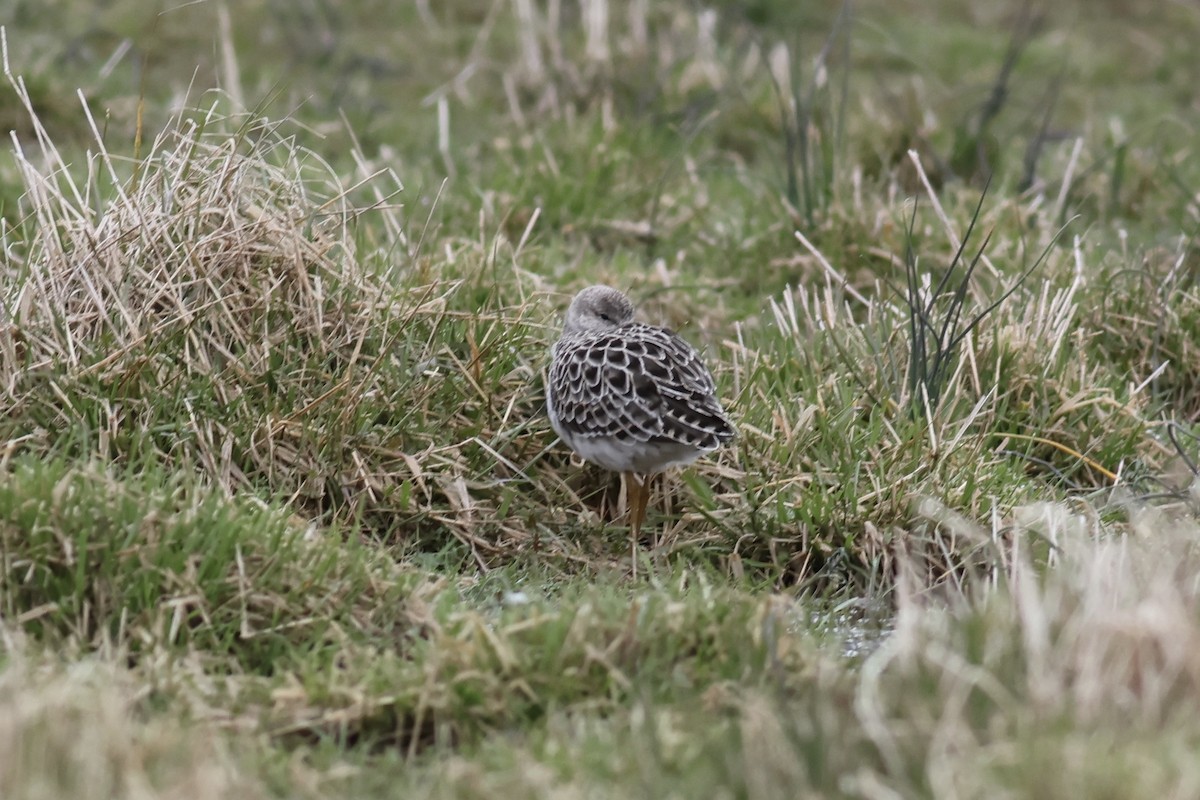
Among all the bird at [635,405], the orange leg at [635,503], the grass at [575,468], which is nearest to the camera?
the grass at [575,468]

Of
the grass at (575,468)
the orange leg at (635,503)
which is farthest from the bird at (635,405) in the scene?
the grass at (575,468)

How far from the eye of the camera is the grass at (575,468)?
3088mm

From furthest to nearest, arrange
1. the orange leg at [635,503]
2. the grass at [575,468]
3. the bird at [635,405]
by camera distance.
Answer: the orange leg at [635,503] → the bird at [635,405] → the grass at [575,468]

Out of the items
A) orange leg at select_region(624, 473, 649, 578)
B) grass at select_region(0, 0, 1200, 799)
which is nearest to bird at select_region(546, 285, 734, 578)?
orange leg at select_region(624, 473, 649, 578)

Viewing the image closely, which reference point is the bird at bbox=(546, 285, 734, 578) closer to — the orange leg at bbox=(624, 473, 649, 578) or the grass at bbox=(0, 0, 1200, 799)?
the orange leg at bbox=(624, 473, 649, 578)

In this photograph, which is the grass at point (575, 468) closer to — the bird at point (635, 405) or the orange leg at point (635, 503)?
the orange leg at point (635, 503)

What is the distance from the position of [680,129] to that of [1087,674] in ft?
17.0

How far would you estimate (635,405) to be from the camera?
454 cm

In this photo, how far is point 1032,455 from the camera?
5250 millimetres

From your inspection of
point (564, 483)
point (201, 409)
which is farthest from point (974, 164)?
point (201, 409)

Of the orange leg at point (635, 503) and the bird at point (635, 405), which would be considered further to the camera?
the orange leg at point (635, 503)

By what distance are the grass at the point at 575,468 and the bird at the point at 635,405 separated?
0.26 metres

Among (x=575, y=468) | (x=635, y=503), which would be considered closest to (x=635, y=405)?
(x=635, y=503)

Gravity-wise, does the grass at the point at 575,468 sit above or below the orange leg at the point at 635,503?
above
